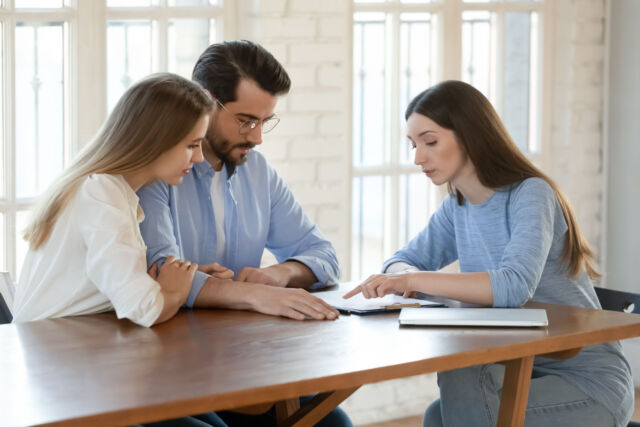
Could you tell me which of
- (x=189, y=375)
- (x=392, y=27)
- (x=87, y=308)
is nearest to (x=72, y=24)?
(x=392, y=27)

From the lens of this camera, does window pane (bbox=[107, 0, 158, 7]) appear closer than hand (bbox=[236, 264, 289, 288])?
No

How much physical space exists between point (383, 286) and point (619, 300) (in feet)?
2.56

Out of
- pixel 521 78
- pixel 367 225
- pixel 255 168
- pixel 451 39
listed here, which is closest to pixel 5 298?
pixel 255 168

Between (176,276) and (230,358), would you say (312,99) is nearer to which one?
(176,276)

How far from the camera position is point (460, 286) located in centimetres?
218

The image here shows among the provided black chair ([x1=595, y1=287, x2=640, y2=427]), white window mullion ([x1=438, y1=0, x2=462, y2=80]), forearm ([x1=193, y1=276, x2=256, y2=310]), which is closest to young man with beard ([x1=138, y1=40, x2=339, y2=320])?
forearm ([x1=193, y1=276, x2=256, y2=310])

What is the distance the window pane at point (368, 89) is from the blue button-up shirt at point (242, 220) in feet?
4.40

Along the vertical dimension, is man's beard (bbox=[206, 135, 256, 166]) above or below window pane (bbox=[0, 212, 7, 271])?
above

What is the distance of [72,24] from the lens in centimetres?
339

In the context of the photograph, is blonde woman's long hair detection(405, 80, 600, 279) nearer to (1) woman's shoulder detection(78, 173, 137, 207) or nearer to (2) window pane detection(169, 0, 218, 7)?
(1) woman's shoulder detection(78, 173, 137, 207)

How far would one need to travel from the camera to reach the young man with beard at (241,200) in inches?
95.8

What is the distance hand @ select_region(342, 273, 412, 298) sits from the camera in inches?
87.9

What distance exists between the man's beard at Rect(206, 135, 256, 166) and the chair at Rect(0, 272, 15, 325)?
689 millimetres

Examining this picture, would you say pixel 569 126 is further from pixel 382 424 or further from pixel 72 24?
pixel 72 24
